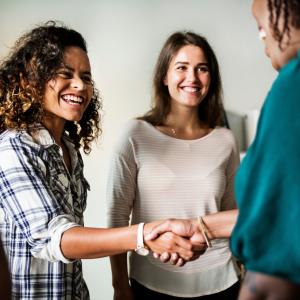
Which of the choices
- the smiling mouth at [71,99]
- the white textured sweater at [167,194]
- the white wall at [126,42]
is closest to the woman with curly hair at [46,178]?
the smiling mouth at [71,99]

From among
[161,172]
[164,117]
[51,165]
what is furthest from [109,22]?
[51,165]

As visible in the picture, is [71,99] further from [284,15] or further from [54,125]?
[284,15]

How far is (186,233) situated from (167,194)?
260 millimetres

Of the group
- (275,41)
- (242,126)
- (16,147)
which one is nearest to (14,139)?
(16,147)

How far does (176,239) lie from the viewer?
1332mm

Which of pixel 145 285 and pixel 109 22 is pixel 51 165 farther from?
pixel 109 22

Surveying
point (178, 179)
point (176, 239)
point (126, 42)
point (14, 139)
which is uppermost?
point (126, 42)

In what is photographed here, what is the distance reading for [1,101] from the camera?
51.6 inches

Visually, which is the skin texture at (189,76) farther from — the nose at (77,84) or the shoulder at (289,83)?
the shoulder at (289,83)

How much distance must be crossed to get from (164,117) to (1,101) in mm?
716

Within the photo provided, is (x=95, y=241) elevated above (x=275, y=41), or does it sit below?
below

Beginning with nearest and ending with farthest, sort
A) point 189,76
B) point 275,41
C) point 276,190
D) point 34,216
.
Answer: point 276,190 → point 275,41 → point 34,216 → point 189,76

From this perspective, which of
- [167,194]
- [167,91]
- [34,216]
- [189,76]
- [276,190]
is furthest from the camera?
[167,91]

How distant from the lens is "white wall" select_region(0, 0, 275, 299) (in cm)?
236
